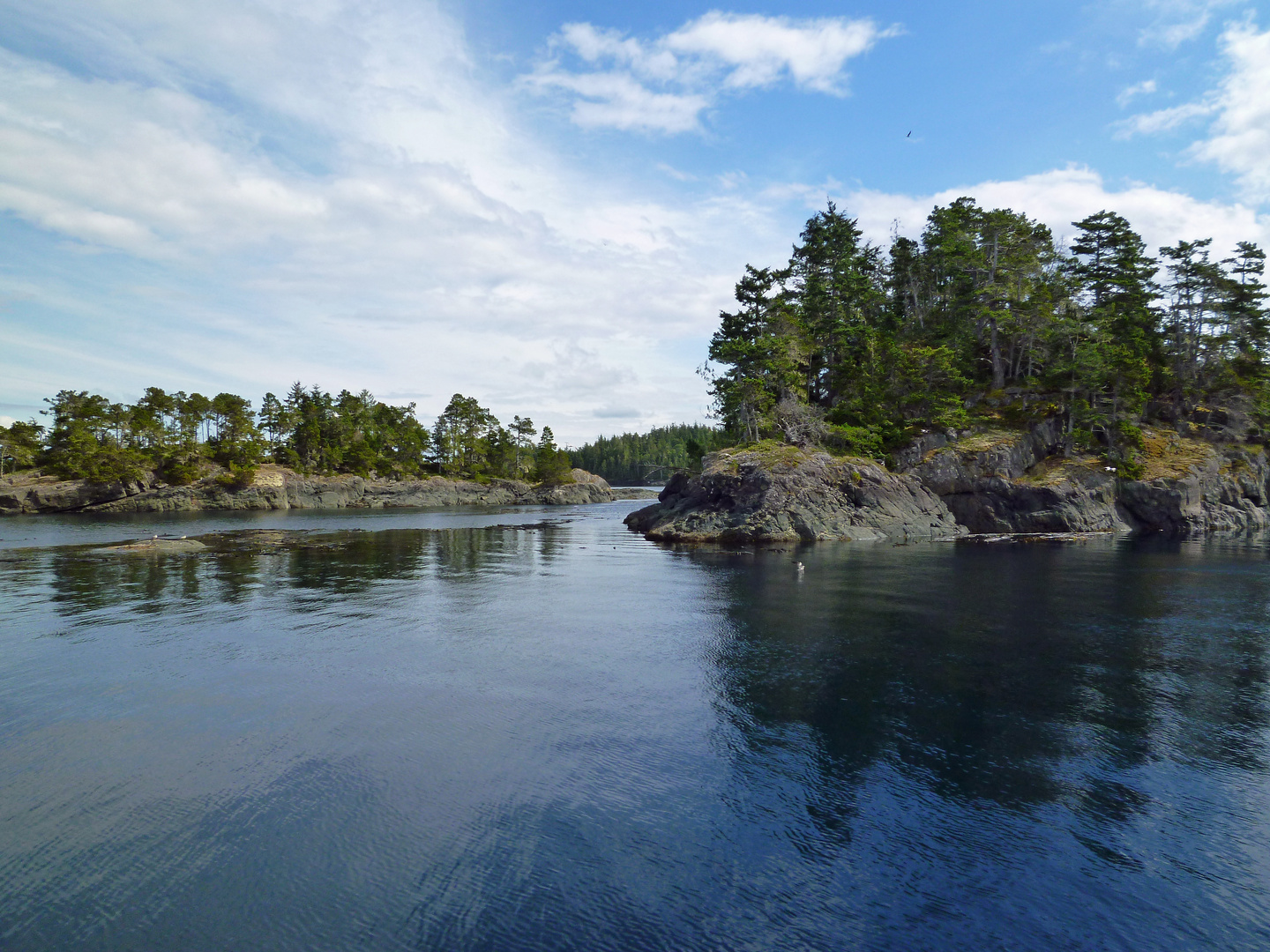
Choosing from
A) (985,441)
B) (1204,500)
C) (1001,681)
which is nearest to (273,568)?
(1001,681)

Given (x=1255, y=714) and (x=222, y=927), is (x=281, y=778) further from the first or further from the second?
(x=1255, y=714)

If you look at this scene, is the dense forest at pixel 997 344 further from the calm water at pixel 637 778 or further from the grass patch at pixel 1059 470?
the calm water at pixel 637 778

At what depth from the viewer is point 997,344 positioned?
66.8 meters

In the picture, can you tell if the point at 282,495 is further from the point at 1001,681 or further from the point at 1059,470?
the point at 1001,681

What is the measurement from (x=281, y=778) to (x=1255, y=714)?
69.5ft

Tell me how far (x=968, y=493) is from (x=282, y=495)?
10000 centimetres

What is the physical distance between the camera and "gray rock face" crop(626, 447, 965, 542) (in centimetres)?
4956

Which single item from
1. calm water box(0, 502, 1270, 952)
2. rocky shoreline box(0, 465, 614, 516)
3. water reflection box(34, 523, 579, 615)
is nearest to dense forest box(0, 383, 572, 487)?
rocky shoreline box(0, 465, 614, 516)

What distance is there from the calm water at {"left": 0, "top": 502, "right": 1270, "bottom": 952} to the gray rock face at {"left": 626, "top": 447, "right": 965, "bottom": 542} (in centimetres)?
2416

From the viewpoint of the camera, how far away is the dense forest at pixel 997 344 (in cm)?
5909

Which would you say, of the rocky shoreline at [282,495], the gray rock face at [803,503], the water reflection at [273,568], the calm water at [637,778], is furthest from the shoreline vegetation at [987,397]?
the rocky shoreline at [282,495]

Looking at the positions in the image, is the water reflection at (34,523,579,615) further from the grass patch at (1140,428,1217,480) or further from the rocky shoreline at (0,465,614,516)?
the rocky shoreline at (0,465,614,516)

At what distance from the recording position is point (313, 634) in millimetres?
21531

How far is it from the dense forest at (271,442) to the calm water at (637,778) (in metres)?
86.1
